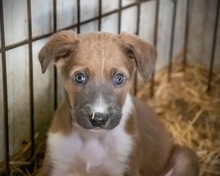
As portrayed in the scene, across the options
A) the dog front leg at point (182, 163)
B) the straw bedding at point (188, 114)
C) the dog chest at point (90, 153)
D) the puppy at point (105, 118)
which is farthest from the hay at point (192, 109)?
the dog chest at point (90, 153)

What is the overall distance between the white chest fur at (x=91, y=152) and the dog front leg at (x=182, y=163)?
440mm

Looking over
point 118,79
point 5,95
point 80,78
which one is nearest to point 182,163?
point 118,79

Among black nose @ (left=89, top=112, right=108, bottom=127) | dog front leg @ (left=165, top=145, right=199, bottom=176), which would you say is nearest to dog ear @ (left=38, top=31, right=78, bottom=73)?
black nose @ (left=89, top=112, right=108, bottom=127)

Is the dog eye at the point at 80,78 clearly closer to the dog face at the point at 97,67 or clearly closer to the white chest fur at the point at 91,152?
the dog face at the point at 97,67

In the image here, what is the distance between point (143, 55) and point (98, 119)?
1.39ft

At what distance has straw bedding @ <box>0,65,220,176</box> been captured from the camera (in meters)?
3.80

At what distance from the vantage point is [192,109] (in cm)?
446

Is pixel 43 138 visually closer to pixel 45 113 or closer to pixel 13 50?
pixel 45 113

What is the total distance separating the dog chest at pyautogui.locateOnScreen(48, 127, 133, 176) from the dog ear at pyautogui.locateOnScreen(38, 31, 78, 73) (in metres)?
0.43

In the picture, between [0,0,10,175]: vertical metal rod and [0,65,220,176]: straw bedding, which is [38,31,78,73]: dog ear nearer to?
[0,0,10,175]: vertical metal rod

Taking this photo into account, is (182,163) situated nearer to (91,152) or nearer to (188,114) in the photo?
(91,152)

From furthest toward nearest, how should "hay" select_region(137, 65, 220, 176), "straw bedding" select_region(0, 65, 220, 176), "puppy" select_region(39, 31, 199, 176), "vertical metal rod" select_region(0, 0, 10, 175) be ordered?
"hay" select_region(137, 65, 220, 176) → "straw bedding" select_region(0, 65, 220, 176) → "vertical metal rod" select_region(0, 0, 10, 175) → "puppy" select_region(39, 31, 199, 176)

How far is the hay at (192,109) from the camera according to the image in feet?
13.4

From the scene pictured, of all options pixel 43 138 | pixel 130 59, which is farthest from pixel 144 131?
pixel 43 138
